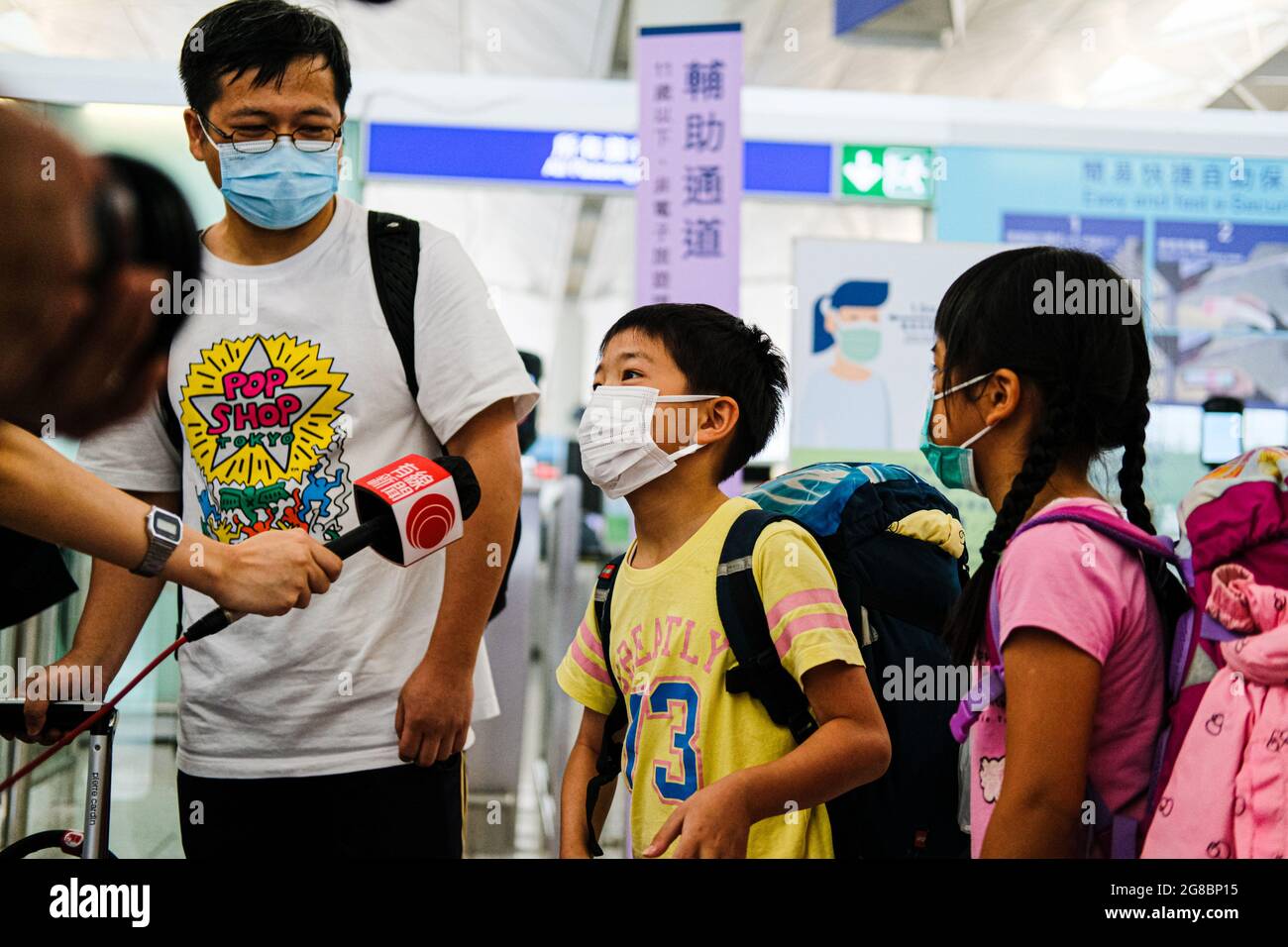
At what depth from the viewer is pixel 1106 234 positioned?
4027 millimetres

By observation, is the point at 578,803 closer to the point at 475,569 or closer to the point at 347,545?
the point at 475,569

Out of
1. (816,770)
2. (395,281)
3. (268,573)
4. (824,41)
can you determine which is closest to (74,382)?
(268,573)

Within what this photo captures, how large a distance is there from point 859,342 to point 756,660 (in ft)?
7.14

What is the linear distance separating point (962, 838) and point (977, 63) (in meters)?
5.37

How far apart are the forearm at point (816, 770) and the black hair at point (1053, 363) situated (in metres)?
0.14

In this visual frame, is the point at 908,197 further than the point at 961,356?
Yes

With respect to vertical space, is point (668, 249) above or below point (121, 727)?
above

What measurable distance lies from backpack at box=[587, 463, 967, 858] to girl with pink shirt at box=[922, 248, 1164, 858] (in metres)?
0.12

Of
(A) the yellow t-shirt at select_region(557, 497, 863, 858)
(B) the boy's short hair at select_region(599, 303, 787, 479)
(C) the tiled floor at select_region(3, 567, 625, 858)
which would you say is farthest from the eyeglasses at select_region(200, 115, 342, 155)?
(C) the tiled floor at select_region(3, 567, 625, 858)

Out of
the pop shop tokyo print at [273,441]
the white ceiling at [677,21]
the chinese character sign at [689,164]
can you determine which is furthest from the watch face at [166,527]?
the chinese character sign at [689,164]

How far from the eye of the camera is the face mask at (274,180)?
4.32 ft

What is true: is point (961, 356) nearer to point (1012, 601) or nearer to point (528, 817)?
point (1012, 601)

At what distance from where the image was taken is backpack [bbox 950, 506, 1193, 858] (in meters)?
1.04

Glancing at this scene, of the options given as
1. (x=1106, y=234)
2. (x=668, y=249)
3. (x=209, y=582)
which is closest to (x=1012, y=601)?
(x=209, y=582)
